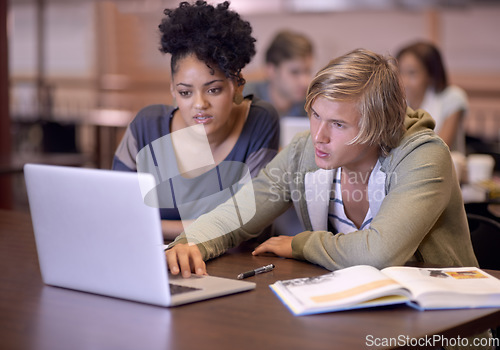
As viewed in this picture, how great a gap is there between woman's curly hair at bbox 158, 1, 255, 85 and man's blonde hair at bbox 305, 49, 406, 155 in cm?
Answer: 35

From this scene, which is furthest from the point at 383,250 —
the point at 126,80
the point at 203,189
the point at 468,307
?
the point at 126,80

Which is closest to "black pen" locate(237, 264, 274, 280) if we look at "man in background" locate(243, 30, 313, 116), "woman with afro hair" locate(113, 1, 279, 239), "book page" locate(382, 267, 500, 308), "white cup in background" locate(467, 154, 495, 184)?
"book page" locate(382, 267, 500, 308)

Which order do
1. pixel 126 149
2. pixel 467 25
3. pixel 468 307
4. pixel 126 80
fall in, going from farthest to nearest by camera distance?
1. pixel 126 80
2. pixel 467 25
3. pixel 126 149
4. pixel 468 307

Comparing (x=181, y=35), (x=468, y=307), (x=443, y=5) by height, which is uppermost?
(x=443, y=5)

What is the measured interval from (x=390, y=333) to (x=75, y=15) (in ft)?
25.1

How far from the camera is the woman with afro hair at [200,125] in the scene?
1.79 m

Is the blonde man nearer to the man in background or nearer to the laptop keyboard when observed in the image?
the laptop keyboard

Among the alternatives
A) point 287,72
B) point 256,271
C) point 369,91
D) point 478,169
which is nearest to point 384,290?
point 256,271

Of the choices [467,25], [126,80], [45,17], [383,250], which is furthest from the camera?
[45,17]

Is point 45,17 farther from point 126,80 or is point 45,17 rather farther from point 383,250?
point 383,250

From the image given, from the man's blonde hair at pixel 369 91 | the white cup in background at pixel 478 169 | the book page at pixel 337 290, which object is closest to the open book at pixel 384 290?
the book page at pixel 337 290

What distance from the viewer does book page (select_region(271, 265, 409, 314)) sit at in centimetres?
112

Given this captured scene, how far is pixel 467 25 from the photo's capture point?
Result: 562 cm

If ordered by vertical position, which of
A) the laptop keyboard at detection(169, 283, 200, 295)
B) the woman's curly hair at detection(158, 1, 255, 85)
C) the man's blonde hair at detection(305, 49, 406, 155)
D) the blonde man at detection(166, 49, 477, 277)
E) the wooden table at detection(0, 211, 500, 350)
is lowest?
the wooden table at detection(0, 211, 500, 350)
